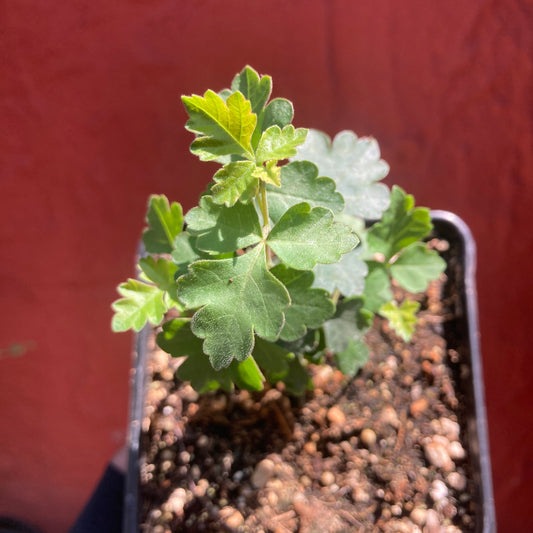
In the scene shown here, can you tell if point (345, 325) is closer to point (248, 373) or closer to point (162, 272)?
point (248, 373)

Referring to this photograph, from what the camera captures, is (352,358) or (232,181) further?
(352,358)

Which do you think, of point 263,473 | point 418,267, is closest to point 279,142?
point 418,267

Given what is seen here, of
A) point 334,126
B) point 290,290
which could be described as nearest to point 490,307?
point 334,126

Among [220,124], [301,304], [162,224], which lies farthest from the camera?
[162,224]

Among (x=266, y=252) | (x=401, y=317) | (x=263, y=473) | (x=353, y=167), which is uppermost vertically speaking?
(x=353, y=167)

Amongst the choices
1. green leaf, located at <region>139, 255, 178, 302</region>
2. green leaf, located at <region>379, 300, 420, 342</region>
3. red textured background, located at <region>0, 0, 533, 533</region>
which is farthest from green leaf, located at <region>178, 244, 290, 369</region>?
red textured background, located at <region>0, 0, 533, 533</region>

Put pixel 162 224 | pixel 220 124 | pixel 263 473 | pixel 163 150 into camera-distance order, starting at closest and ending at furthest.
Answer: pixel 220 124 < pixel 162 224 < pixel 263 473 < pixel 163 150

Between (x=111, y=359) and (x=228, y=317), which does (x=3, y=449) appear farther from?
(x=228, y=317)
